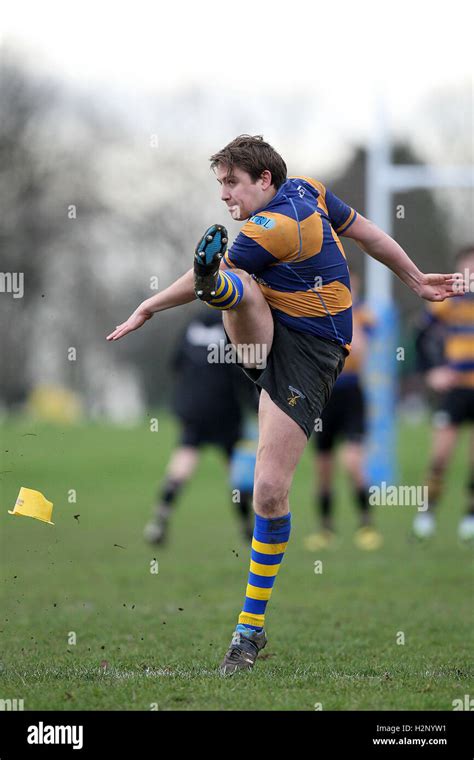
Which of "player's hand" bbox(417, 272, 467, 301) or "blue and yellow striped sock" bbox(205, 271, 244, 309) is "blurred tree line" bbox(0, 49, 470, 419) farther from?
"blue and yellow striped sock" bbox(205, 271, 244, 309)

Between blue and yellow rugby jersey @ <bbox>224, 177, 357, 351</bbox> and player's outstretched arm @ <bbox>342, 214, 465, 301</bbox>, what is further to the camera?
player's outstretched arm @ <bbox>342, 214, 465, 301</bbox>

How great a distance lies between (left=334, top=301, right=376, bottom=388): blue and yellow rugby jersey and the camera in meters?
10.5

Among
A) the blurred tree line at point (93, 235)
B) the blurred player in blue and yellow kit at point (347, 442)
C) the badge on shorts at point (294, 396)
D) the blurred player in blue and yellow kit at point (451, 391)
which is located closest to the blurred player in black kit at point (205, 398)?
the blurred player in blue and yellow kit at point (347, 442)

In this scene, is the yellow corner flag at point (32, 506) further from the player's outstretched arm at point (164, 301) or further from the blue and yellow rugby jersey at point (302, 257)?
the blue and yellow rugby jersey at point (302, 257)

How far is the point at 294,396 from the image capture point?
4.97 metres

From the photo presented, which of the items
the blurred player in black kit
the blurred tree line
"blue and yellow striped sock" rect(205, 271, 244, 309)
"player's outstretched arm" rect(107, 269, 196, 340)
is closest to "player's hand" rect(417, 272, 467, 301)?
"blue and yellow striped sock" rect(205, 271, 244, 309)

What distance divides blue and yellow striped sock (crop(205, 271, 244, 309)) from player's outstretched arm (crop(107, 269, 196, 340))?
218mm

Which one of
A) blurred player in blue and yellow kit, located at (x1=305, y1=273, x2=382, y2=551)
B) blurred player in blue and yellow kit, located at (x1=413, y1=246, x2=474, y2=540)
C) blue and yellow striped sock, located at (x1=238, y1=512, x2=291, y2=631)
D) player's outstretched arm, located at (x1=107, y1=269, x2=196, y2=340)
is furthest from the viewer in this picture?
blurred player in blue and yellow kit, located at (x1=305, y1=273, x2=382, y2=551)

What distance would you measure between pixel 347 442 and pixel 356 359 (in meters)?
0.78

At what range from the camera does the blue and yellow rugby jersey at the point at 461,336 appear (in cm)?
1037

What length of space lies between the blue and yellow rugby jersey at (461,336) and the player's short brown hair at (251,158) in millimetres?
5561

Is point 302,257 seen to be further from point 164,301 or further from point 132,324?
point 132,324
